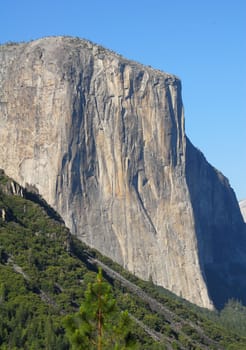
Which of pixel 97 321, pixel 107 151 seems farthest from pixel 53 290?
pixel 107 151

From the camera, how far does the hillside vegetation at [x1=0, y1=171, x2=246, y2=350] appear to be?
219ft

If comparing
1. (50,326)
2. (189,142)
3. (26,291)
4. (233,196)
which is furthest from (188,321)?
(233,196)

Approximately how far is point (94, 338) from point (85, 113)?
123 metres

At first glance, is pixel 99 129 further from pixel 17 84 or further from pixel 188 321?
pixel 188 321

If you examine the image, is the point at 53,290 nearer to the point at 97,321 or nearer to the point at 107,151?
the point at 97,321

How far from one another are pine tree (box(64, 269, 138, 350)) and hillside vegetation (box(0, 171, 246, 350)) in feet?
113

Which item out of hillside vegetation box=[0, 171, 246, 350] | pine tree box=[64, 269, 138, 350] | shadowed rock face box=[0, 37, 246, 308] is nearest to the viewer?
pine tree box=[64, 269, 138, 350]

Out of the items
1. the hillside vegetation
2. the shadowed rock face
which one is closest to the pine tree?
the hillside vegetation

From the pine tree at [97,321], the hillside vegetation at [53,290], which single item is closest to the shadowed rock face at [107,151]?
the hillside vegetation at [53,290]

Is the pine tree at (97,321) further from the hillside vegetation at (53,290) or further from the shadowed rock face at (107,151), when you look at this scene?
the shadowed rock face at (107,151)

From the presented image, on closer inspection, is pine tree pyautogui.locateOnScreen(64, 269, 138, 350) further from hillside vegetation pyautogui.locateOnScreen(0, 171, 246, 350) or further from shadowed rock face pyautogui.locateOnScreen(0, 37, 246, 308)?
shadowed rock face pyautogui.locateOnScreen(0, 37, 246, 308)

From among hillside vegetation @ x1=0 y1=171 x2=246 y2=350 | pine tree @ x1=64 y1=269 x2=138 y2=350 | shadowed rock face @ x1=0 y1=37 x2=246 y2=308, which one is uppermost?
shadowed rock face @ x1=0 y1=37 x2=246 y2=308

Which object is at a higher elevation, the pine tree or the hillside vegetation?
the hillside vegetation

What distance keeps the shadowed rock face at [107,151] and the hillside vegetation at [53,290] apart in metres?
38.3
